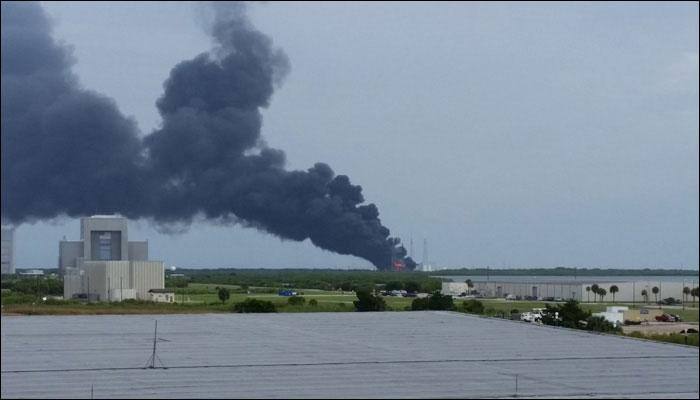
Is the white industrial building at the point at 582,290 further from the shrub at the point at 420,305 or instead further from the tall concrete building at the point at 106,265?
the tall concrete building at the point at 106,265

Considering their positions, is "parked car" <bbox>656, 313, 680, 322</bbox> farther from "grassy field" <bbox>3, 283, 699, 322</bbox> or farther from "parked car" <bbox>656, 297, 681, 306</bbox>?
"parked car" <bbox>656, 297, 681, 306</bbox>

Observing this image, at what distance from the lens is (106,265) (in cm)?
6341

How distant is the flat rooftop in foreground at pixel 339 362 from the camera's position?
39.2 ft

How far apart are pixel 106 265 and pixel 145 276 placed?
3.28 meters

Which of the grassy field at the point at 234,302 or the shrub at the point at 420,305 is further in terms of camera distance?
the shrub at the point at 420,305

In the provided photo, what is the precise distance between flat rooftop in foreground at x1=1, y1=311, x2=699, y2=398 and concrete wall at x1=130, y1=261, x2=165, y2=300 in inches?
1639

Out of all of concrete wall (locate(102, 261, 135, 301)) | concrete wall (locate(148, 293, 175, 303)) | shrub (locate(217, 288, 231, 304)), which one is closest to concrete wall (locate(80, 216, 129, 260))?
concrete wall (locate(102, 261, 135, 301))

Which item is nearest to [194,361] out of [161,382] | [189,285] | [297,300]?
[161,382]

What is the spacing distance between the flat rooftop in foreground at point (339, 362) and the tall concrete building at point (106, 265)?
1584 inches

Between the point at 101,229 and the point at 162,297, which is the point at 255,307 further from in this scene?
the point at 101,229

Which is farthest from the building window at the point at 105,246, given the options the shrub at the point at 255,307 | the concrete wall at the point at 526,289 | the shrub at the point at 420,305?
the shrub at the point at 420,305

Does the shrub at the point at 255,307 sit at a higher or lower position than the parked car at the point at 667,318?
higher

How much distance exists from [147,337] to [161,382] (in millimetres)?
7525

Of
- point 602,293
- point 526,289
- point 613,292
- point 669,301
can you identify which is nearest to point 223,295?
point 602,293
